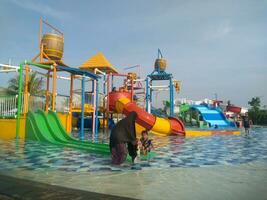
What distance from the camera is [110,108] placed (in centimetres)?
2270

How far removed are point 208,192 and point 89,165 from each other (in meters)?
3.52

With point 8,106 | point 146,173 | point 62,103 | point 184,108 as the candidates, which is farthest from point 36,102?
point 184,108

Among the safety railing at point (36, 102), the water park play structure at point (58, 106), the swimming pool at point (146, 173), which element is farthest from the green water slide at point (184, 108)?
the swimming pool at point (146, 173)

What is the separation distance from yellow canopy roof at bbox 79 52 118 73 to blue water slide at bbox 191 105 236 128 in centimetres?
1387

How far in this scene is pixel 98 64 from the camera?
69.1ft

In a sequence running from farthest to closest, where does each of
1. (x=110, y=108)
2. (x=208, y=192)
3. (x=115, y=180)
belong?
(x=110, y=108) < (x=115, y=180) < (x=208, y=192)

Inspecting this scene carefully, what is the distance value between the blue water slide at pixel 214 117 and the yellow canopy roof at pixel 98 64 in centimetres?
1387

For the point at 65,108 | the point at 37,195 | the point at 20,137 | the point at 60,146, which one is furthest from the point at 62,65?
the point at 37,195

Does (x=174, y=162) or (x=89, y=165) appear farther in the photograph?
(x=174, y=162)

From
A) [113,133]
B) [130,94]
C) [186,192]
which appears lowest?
[186,192]

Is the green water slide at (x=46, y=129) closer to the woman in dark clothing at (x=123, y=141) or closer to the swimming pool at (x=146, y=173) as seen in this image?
the swimming pool at (x=146, y=173)

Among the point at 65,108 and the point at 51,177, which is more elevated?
the point at 65,108

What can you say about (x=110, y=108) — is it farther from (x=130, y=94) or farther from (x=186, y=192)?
(x=186, y=192)

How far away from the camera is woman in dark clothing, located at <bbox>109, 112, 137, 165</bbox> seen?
25.7ft
